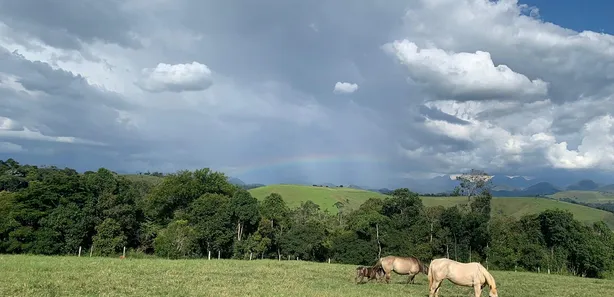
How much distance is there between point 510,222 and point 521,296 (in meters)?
62.6

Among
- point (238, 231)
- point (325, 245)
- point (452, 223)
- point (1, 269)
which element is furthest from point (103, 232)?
point (452, 223)

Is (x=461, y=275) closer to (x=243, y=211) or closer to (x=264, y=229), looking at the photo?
(x=243, y=211)

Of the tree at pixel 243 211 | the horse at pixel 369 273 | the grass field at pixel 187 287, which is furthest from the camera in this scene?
the tree at pixel 243 211

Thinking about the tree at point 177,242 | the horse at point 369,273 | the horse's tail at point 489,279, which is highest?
the horse's tail at point 489,279

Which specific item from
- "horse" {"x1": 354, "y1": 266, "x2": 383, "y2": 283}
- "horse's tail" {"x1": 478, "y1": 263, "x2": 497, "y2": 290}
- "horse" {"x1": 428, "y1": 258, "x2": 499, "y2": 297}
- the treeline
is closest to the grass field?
"horse" {"x1": 354, "y1": 266, "x2": 383, "y2": 283}

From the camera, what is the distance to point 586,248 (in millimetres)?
71188

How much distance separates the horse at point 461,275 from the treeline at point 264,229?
49.9 meters

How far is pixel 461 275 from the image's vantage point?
63.0 ft

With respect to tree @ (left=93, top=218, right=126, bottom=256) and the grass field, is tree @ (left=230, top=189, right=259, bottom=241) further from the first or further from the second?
the grass field

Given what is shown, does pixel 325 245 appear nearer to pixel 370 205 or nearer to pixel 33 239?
pixel 370 205

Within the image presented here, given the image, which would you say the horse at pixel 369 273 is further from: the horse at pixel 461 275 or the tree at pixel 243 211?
the tree at pixel 243 211

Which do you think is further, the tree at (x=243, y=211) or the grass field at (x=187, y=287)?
the tree at (x=243, y=211)

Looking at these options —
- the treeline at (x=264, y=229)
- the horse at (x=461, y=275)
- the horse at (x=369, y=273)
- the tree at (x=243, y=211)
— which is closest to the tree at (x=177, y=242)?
the treeline at (x=264, y=229)

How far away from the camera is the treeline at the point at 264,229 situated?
6162 cm
